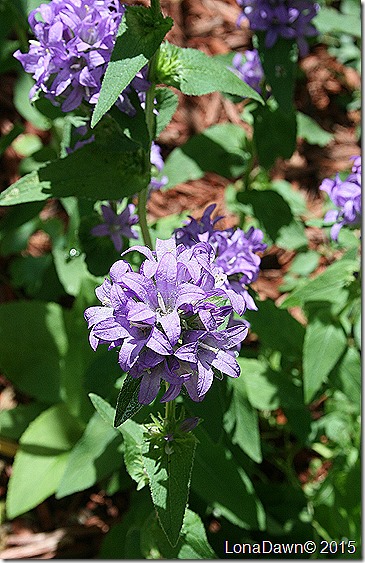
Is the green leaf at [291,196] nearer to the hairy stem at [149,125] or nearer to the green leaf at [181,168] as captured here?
the green leaf at [181,168]

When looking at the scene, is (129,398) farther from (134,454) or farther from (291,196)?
(291,196)

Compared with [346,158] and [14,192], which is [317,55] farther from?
[14,192]

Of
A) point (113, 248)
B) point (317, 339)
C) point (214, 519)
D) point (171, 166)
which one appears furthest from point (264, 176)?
point (214, 519)

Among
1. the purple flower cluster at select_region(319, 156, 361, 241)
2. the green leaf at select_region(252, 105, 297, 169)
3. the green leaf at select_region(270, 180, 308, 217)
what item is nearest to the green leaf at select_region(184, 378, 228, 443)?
the purple flower cluster at select_region(319, 156, 361, 241)

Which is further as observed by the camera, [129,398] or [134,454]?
[134,454]

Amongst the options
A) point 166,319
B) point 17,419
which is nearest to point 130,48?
point 166,319
